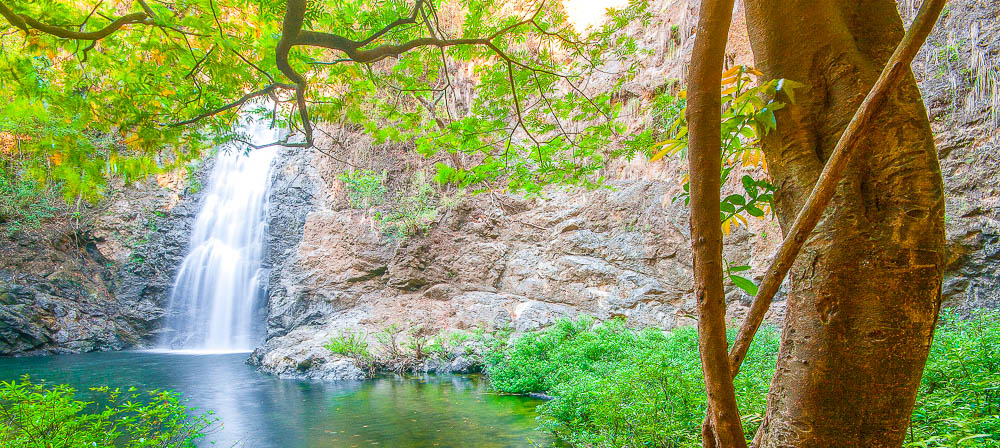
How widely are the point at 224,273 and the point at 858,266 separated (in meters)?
18.5

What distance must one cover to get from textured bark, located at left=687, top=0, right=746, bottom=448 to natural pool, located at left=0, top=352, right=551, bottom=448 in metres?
4.43

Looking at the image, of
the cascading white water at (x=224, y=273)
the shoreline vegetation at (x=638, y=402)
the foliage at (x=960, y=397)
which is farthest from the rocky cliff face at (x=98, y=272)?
the foliage at (x=960, y=397)

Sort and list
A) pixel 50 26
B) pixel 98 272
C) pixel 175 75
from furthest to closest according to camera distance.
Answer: pixel 98 272, pixel 175 75, pixel 50 26

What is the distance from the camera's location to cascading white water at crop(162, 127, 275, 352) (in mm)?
15664

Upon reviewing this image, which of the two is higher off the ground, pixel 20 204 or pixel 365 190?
pixel 365 190

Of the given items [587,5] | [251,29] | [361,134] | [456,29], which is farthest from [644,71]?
[251,29]

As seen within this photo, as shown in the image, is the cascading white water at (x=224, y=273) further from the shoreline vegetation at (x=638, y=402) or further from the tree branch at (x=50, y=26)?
the tree branch at (x=50, y=26)

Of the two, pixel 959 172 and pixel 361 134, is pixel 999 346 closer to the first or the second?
pixel 959 172

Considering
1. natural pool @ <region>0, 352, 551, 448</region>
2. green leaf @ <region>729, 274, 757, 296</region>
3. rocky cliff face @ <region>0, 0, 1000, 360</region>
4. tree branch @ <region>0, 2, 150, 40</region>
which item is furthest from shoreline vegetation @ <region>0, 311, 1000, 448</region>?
rocky cliff face @ <region>0, 0, 1000, 360</region>

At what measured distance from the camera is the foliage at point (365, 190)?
1510cm

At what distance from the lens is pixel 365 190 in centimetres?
1520

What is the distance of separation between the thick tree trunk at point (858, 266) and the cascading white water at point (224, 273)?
16.5 metres

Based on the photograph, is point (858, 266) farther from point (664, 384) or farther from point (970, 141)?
point (970, 141)

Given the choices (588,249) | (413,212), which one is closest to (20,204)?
(413,212)
